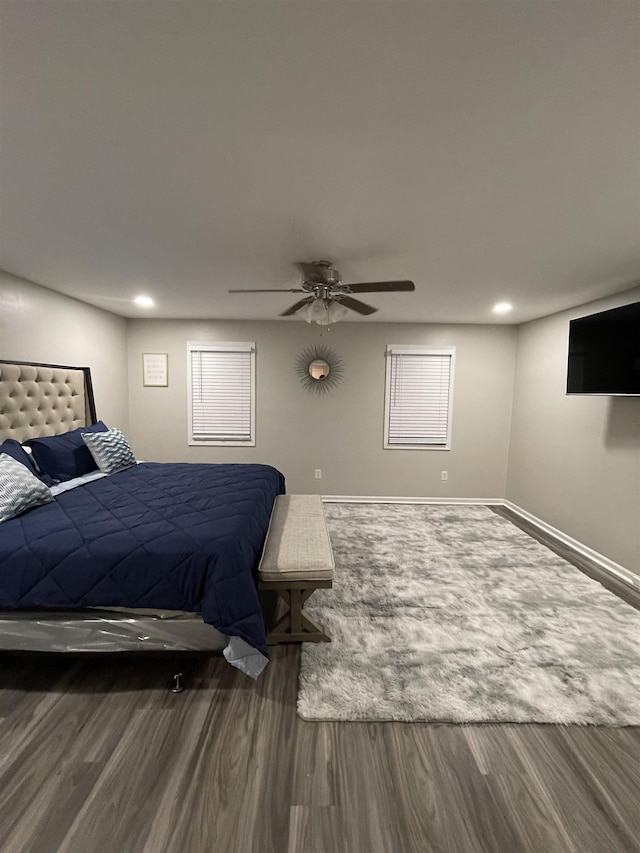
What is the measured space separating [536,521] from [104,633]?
14.3 ft

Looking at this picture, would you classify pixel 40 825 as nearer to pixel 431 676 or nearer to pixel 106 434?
pixel 431 676

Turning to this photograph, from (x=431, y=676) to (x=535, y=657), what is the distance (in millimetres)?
655

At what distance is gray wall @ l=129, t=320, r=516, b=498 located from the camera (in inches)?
196

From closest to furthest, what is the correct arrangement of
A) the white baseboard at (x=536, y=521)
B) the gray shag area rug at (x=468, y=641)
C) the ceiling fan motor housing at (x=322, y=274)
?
the gray shag area rug at (x=468, y=641) → the ceiling fan motor housing at (x=322, y=274) → the white baseboard at (x=536, y=521)

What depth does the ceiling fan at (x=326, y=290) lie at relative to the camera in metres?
2.44

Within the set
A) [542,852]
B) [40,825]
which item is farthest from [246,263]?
[542,852]

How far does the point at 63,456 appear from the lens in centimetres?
321

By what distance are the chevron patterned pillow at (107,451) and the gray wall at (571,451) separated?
14.5 ft

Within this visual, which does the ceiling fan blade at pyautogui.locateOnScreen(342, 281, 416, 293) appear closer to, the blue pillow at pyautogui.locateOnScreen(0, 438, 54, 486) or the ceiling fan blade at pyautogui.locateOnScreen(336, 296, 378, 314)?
the ceiling fan blade at pyautogui.locateOnScreen(336, 296, 378, 314)

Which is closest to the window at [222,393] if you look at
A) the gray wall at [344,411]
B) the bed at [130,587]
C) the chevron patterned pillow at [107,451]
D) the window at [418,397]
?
the gray wall at [344,411]

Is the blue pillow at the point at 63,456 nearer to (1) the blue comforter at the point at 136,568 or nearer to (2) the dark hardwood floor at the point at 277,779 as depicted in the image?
(1) the blue comforter at the point at 136,568

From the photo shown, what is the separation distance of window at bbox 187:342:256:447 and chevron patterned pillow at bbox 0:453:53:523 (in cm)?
263

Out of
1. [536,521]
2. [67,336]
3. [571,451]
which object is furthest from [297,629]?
[67,336]

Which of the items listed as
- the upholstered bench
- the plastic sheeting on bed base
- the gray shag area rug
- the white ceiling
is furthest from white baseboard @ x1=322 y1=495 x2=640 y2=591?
the plastic sheeting on bed base
